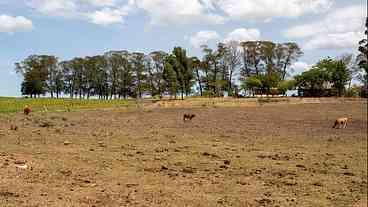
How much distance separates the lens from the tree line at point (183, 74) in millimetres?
89188

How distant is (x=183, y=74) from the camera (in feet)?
273

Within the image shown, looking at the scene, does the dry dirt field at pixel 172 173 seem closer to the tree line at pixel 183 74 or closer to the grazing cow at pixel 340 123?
the grazing cow at pixel 340 123

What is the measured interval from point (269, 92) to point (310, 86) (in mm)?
8432

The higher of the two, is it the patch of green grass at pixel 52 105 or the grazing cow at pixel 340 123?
the patch of green grass at pixel 52 105

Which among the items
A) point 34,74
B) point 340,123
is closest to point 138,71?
point 34,74

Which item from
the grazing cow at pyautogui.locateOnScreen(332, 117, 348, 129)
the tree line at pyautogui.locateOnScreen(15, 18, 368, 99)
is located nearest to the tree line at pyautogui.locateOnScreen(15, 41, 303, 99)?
the tree line at pyautogui.locateOnScreen(15, 18, 368, 99)

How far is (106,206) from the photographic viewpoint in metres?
8.71

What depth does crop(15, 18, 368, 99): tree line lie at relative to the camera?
89188 mm

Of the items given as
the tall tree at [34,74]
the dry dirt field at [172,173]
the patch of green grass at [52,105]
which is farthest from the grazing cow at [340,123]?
the tall tree at [34,74]

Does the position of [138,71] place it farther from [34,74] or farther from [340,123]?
[340,123]

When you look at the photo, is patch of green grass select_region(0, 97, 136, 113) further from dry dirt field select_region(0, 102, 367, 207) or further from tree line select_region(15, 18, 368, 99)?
dry dirt field select_region(0, 102, 367, 207)

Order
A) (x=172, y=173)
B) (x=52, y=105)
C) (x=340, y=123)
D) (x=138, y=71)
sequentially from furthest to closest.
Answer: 1. (x=138, y=71)
2. (x=52, y=105)
3. (x=340, y=123)
4. (x=172, y=173)

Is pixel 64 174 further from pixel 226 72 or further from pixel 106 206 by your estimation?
pixel 226 72

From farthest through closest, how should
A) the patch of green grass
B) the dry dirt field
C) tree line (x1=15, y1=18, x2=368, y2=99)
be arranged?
tree line (x1=15, y1=18, x2=368, y2=99) < the patch of green grass < the dry dirt field
